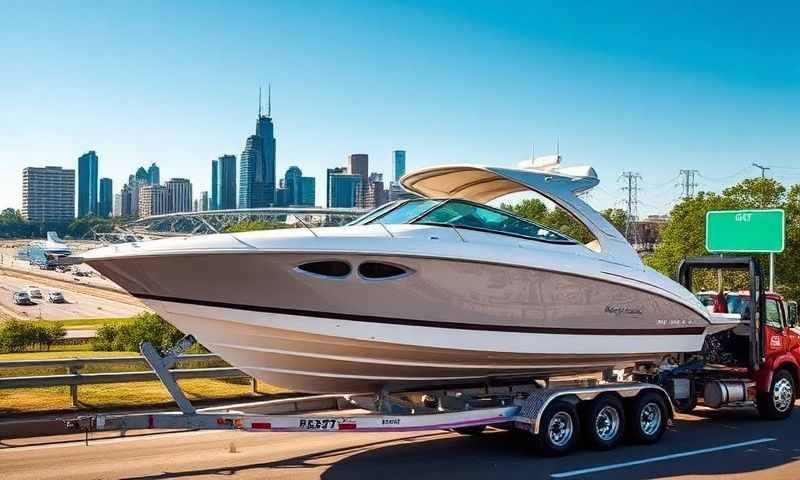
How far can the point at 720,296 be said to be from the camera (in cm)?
1312

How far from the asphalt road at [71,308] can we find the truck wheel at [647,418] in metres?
47.5

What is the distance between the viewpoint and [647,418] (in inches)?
402

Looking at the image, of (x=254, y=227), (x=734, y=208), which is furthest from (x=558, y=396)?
(x=254, y=227)

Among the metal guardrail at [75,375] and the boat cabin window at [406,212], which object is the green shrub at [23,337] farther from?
the boat cabin window at [406,212]

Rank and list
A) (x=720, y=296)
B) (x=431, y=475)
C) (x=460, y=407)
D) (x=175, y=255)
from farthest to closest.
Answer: (x=720, y=296)
(x=460, y=407)
(x=431, y=475)
(x=175, y=255)

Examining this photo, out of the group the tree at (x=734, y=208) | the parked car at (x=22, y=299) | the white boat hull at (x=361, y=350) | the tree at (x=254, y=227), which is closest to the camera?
the white boat hull at (x=361, y=350)

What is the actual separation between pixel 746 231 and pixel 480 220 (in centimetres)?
1271

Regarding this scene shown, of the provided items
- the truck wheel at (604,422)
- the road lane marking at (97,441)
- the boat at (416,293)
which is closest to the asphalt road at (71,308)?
the road lane marking at (97,441)

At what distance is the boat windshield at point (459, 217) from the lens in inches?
358

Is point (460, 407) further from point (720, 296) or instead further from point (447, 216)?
point (720, 296)

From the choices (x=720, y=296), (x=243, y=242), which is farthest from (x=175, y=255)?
(x=720, y=296)

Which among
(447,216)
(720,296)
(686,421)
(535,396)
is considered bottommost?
(686,421)

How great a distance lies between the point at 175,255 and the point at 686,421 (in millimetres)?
8772

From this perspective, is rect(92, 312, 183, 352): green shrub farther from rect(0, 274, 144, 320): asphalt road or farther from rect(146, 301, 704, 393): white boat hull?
rect(0, 274, 144, 320): asphalt road
